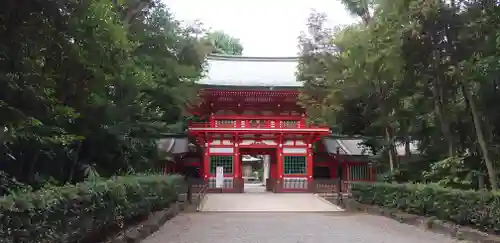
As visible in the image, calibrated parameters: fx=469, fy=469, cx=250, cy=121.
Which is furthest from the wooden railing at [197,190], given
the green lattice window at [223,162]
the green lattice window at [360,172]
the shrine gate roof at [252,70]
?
the green lattice window at [360,172]

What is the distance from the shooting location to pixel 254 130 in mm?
23703

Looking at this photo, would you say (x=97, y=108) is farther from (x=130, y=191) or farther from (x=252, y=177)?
(x=252, y=177)

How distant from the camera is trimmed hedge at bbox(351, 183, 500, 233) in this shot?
8414 mm

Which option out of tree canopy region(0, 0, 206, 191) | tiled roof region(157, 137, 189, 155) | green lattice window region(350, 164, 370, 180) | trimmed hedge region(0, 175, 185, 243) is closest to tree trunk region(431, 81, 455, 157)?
tree canopy region(0, 0, 206, 191)

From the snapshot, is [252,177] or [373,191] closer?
[373,191]

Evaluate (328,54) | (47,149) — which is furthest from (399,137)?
(47,149)

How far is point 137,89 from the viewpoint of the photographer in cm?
1248

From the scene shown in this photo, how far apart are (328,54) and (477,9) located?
10220 mm

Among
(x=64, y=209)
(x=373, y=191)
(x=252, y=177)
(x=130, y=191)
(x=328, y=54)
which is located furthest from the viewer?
(x=252, y=177)

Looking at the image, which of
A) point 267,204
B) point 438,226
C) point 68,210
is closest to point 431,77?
point 438,226

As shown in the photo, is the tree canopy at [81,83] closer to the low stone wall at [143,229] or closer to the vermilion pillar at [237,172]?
the low stone wall at [143,229]

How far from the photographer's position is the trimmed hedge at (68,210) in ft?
13.8

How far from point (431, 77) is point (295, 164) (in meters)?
12.9

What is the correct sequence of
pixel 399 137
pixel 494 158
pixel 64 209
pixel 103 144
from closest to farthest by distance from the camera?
pixel 64 209, pixel 494 158, pixel 103 144, pixel 399 137
